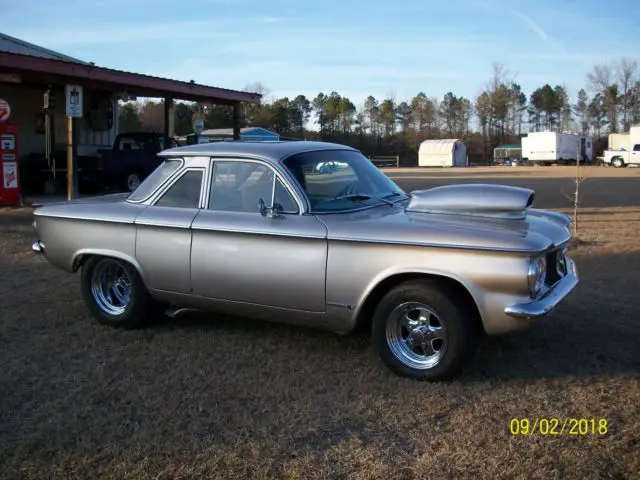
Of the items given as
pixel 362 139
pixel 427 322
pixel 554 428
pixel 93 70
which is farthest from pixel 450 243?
pixel 362 139

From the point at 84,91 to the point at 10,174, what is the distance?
587cm

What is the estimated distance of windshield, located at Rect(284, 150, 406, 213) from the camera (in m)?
4.75

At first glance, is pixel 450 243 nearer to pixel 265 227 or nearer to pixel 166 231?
pixel 265 227

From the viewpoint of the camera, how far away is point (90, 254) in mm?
5477

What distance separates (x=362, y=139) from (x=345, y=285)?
68.3 metres

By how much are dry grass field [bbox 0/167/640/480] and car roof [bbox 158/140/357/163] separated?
146 cm

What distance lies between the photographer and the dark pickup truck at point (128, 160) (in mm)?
16734

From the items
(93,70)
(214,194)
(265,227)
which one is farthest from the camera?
(93,70)

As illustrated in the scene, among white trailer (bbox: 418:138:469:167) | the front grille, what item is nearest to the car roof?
the front grille

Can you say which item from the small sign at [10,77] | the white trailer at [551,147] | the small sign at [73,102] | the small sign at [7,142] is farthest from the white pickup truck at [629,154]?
the small sign at [7,142]

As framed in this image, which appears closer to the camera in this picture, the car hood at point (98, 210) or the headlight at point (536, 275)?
the headlight at point (536, 275)

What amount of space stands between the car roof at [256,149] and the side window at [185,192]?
Result: 0.19 metres

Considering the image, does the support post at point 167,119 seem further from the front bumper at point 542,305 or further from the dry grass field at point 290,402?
the front bumper at point 542,305
